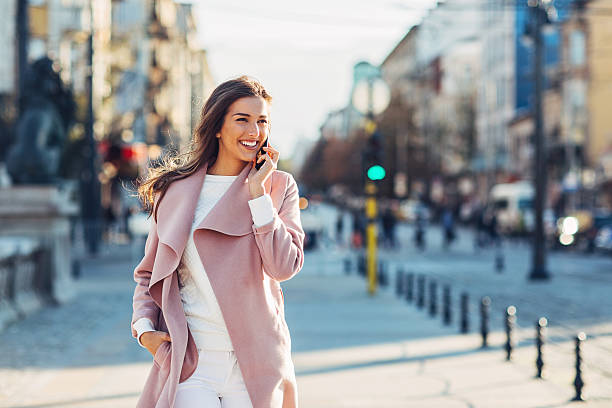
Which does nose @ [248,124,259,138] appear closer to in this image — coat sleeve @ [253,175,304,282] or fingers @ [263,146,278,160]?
fingers @ [263,146,278,160]

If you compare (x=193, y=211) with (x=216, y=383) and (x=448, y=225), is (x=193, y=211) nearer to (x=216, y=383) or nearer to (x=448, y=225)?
(x=216, y=383)

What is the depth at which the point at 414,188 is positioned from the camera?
276ft

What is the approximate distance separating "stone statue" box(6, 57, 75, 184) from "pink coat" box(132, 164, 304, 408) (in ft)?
42.4

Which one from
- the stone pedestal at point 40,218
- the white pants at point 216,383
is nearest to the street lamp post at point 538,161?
the stone pedestal at point 40,218

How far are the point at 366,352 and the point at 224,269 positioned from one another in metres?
7.81

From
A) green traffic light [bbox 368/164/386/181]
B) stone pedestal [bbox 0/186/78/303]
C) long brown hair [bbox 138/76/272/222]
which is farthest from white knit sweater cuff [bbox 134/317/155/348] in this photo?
green traffic light [bbox 368/164/386/181]

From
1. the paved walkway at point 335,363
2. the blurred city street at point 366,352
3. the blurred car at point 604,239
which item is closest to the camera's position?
the paved walkway at point 335,363

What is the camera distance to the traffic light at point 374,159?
18734mm

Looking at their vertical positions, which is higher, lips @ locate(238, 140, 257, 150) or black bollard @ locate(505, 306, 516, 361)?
lips @ locate(238, 140, 257, 150)

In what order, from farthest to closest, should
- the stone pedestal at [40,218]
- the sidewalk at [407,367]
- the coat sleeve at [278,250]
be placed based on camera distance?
the stone pedestal at [40,218], the sidewalk at [407,367], the coat sleeve at [278,250]

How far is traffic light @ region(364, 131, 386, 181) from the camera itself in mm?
18734

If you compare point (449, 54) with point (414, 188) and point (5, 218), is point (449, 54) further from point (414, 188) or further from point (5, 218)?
point (5, 218)

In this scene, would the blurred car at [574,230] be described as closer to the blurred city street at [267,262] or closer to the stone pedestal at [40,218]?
the blurred city street at [267,262]

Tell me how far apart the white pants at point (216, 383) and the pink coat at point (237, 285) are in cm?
3
